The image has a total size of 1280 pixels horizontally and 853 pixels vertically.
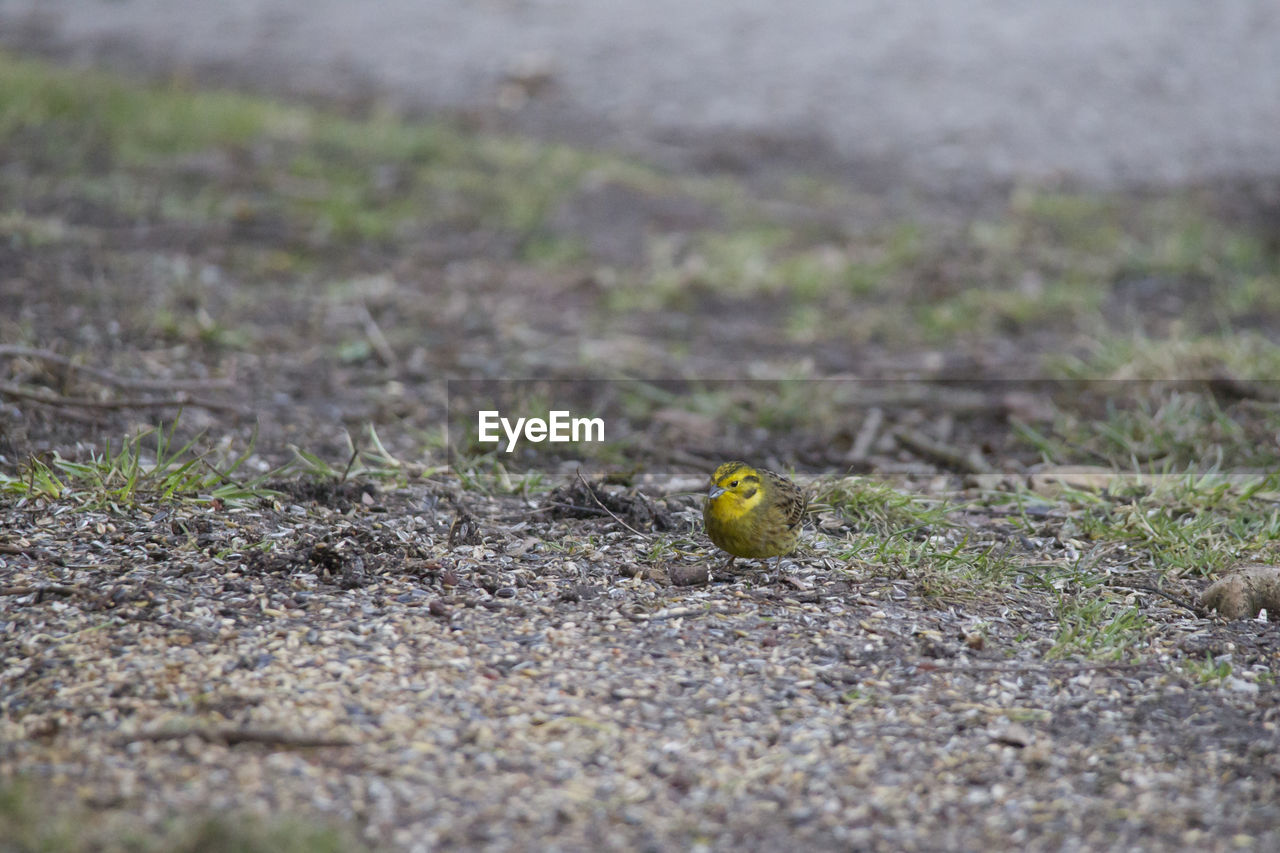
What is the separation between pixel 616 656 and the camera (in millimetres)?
2922

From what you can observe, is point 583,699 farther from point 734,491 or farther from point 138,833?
point 138,833

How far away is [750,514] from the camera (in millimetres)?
3275

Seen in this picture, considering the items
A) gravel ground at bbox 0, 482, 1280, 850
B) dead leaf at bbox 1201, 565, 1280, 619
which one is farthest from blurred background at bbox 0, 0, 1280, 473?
dead leaf at bbox 1201, 565, 1280, 619

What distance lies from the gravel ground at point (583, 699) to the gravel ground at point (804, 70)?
19.6 ft

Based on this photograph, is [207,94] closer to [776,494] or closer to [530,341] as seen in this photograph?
[530,341]

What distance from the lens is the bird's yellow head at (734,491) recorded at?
3.28 m

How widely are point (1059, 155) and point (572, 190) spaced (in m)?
3.84

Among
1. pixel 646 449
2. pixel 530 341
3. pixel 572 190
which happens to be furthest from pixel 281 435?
pixel 572 190

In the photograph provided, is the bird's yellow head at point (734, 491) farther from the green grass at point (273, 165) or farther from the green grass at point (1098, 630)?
the green grass at point (273, 165)

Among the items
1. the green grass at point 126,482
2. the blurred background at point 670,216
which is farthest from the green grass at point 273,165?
the green grass at point 126,482

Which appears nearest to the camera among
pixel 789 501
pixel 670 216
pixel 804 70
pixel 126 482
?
pixel 789 501

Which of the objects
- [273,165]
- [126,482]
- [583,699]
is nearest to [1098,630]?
[583,699]

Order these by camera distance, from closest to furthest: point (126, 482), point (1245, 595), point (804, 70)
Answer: point (1245, 595) → point (126, 482) → point (804, 70)

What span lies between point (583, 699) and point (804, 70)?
344 inches
